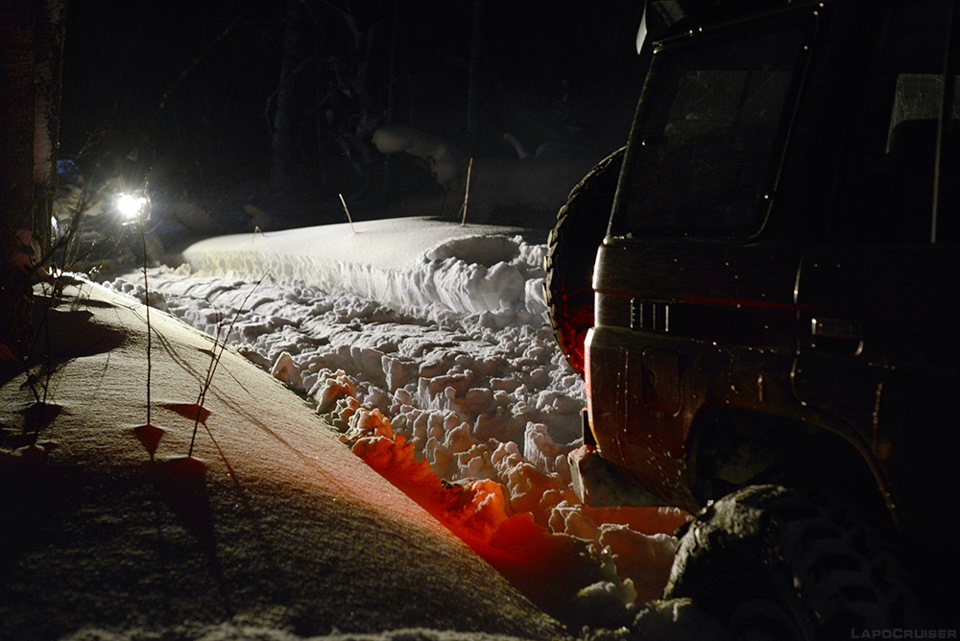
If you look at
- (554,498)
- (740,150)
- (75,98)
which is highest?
(75,98)

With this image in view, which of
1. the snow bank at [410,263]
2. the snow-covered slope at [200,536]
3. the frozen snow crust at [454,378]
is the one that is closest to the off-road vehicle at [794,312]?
the frozen snow crust at [454,378]

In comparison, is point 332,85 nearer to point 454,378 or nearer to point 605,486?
point 454,378

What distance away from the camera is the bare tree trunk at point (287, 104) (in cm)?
2411

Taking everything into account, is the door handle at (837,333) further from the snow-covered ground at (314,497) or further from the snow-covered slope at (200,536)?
the snow-covered slope at (200,536)

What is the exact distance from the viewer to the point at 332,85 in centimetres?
2483

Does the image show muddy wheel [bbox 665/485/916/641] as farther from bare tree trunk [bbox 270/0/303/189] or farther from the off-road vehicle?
bare tree trunk [bbox 270/0/303/189]

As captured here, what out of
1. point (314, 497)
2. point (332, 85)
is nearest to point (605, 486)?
point (314, 497)

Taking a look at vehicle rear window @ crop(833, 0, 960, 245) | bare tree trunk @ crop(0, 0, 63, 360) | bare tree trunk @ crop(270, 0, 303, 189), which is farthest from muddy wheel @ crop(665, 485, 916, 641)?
bare tree trunk @ crop(270, 0, 303, 189)

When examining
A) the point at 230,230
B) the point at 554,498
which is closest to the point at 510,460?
the point at 554,498

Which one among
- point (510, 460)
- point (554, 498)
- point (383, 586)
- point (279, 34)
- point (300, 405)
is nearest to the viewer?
point (383, 586)

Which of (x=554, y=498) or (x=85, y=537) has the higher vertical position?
(x=85, y=537)

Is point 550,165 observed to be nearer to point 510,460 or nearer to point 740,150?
point 510,460

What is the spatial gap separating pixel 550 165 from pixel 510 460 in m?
11.8

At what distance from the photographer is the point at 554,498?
418 cm
